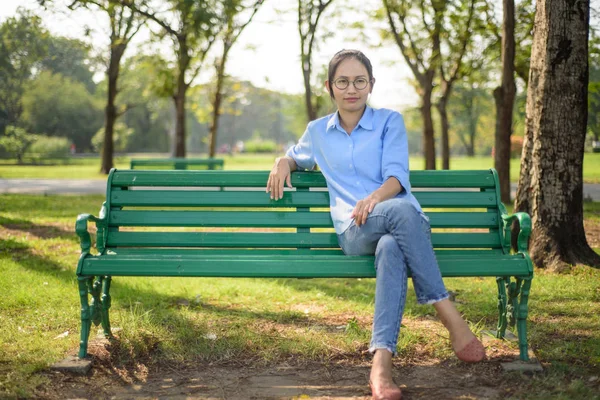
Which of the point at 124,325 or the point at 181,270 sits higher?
the point at 181,270

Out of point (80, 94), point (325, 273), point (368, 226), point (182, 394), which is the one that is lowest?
point (182, 394)

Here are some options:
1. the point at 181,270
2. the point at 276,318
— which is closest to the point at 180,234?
the point at 181,270

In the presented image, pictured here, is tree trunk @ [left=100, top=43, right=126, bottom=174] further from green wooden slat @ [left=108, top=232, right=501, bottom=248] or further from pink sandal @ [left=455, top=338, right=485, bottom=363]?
pink sandal @ [left=455, top=338, right=485, bottom=363]

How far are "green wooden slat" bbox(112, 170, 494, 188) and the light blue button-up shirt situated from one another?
0.91ft

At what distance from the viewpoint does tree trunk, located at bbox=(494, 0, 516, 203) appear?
1002 cm

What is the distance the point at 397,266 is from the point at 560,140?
3.11m

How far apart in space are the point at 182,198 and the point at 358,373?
1508 mm

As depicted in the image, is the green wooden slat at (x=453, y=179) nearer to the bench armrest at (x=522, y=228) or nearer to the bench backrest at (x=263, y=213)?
the bench backrest at (x=263, y=213)

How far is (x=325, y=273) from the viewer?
3.36 metres

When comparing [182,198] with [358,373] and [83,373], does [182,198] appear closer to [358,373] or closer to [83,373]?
[83,373]

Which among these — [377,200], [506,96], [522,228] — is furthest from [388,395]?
[506,96]

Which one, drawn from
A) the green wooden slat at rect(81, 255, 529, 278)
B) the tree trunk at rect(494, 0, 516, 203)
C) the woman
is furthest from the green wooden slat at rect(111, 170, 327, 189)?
the tree trunk at rect(494, 0, 516, 203)

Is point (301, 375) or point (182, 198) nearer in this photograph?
point (301, 375)

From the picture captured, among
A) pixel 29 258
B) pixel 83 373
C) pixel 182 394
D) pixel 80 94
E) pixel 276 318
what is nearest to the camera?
pixel 182 394
